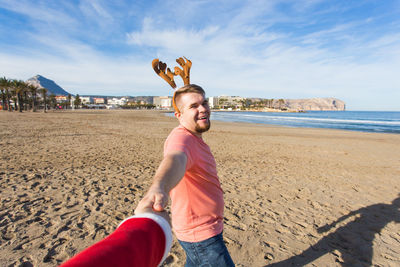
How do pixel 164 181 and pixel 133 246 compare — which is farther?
pixel 164 181

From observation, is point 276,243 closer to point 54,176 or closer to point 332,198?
point 332,198

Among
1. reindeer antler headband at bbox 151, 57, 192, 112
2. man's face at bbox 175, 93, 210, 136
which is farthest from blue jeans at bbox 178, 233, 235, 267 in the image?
reindeer antler headband at bbox 151, 57, 192, 112

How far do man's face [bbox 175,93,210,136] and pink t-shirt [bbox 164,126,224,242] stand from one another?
0.09 meters

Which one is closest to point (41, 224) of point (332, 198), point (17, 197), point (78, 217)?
point (78, 217)

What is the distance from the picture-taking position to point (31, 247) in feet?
10.8

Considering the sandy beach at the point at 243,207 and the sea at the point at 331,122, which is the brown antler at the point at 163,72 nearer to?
the sandy beach at the point at 243,207

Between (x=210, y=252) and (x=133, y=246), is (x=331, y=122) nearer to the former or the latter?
(x=210, y=252)

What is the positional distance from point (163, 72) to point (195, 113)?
67 centimetres

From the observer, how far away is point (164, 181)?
1.04 meters

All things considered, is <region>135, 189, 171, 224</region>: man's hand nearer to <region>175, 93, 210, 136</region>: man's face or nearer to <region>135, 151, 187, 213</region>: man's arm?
<region>135, 151, 187, 213</region>: man's arm

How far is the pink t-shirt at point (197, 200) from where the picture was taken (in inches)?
60.2

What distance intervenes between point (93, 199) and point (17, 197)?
1640 mm

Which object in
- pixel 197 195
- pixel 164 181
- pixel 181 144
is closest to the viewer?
pixel 164 181

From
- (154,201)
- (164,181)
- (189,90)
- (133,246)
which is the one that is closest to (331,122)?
(189,90)
